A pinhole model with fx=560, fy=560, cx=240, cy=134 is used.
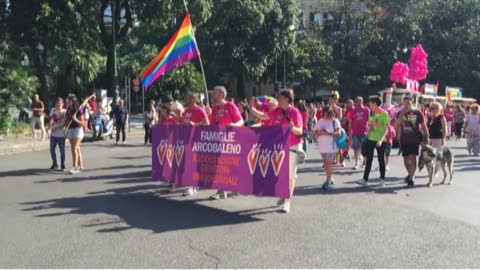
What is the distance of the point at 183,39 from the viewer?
11523 mm

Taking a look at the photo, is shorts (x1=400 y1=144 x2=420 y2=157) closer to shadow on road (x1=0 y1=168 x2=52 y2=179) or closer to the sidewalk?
shadow on road (x1=0 y1=168 x2=52 y2=179)

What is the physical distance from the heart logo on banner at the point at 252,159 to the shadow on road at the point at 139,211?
75 centimetres

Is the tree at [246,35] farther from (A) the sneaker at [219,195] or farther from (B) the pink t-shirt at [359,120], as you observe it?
(A) the sneaker at [219,195]

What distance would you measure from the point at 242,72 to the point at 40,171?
36.4m

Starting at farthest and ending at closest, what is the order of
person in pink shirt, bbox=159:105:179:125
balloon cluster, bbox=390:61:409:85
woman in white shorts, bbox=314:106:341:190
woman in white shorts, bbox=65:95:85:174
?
balloon cluster, bbox=390:61:409:85
woman in white shorts, bbox=65:95:85:174
person in pink shirt, bbox=159:105:179:125
woman in white shorts, bbox=314:106:341:190

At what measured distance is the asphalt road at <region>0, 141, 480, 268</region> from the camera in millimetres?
5867

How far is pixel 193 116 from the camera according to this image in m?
9.84

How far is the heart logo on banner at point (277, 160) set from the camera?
319 inches

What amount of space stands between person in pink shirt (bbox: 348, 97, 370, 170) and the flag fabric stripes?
4.48m

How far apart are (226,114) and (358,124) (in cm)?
552

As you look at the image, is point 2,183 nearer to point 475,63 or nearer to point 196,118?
point 196,118

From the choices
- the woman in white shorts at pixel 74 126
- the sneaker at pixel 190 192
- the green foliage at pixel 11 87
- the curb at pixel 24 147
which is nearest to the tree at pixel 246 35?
the green foliage at pixel 11 87

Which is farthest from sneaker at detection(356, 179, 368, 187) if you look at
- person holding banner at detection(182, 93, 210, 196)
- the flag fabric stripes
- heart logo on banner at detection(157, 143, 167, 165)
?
the flag fabric stripes

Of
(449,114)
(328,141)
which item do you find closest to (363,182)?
(328,141)
